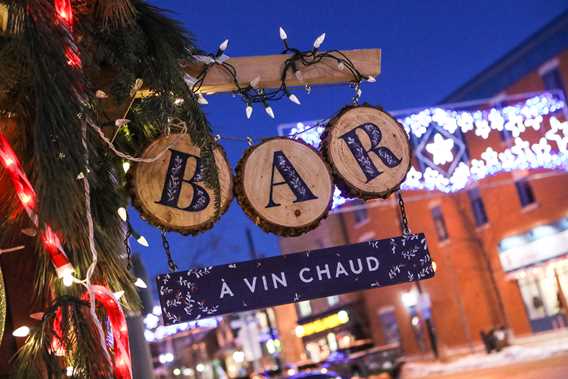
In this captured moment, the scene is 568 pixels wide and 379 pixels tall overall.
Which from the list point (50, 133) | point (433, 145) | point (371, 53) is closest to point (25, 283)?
point (50, 133)

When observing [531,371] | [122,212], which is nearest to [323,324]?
[531,371]

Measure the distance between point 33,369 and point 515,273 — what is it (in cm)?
2940

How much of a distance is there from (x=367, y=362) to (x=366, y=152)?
21517mm

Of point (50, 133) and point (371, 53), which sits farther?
point (371, 53)

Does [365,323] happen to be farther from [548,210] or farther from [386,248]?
[386,248]

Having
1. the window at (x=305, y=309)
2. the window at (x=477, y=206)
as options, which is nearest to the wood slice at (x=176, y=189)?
the window at (x=477, y=206)

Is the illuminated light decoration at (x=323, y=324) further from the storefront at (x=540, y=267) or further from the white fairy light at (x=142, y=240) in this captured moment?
the white fairy light at (x=142, y=240)

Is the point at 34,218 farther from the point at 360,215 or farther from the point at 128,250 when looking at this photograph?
the point at 360,215

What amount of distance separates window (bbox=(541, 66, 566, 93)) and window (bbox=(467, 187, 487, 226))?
5.77 metres

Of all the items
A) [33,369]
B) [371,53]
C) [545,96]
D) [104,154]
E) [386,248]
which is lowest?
[33,369]

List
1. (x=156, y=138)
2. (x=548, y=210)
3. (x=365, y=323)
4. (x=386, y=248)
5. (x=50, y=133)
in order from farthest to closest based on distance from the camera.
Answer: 1. (x=365, y=323)
2. (x=548, y=210)
3. (x=386, y=248)
4. (x=156, y=138)
5. (x=50, y=133)

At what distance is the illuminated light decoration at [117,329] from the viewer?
2874 mm

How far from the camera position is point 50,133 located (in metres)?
2.70

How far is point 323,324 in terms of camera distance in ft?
137
